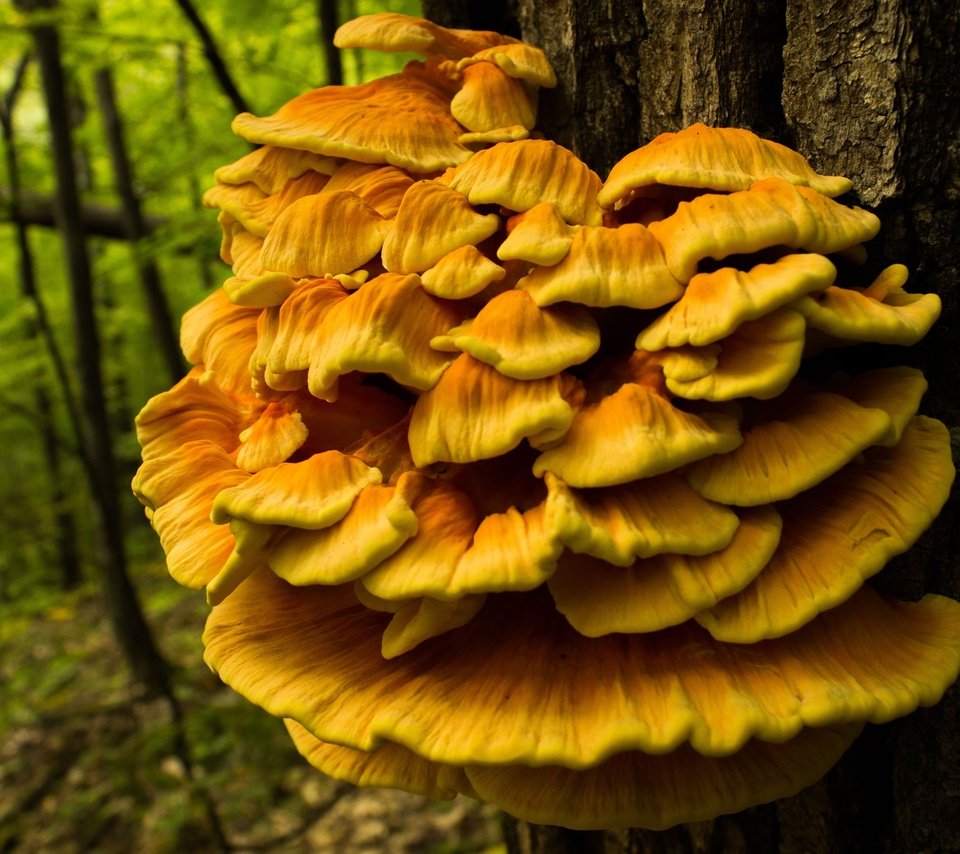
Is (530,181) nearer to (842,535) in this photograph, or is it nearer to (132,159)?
(842,535)

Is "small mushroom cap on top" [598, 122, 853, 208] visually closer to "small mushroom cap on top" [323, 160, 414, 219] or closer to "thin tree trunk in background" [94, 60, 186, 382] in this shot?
"small mushroom cap on top" [323, 160, 414, 219]

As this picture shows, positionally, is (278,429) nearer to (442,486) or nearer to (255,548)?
(255,548)

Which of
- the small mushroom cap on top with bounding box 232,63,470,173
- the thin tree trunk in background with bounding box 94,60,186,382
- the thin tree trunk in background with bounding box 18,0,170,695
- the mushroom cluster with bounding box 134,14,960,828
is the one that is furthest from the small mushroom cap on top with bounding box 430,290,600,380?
the thin tree trunk in background with bounding box 94,60,186,382

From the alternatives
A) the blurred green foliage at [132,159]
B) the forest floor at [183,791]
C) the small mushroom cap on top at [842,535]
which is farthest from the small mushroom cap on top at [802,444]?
the blurred green foliage at [132,159]

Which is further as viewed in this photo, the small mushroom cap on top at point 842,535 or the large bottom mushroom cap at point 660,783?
the large bottom mushroom cap at point 660,783

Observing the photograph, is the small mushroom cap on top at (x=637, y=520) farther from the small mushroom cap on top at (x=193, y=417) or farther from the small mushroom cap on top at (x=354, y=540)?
the small mushroom cap on top at (x=193, y=417)

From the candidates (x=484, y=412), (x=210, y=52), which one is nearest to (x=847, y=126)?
(x=484, y=412)

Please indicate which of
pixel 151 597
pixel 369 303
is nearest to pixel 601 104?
pixel 369 303
